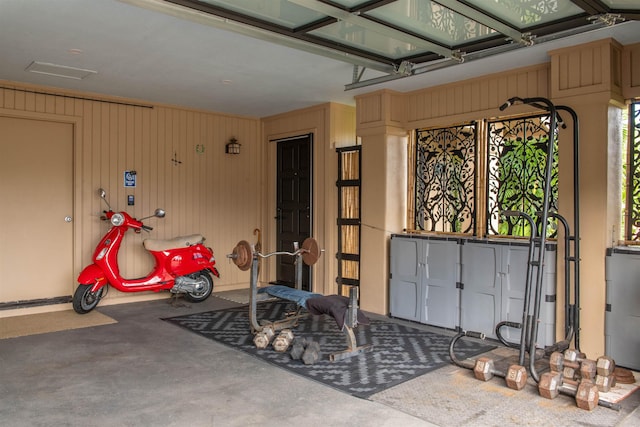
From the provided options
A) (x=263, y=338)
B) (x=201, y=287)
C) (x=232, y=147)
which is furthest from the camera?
(x=232, y=147)

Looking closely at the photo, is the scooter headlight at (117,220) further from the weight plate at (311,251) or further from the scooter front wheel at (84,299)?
the weight plate at (311,251)

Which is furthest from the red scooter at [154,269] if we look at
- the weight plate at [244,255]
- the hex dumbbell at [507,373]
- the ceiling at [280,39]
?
the hex dumbbell at [507,373]

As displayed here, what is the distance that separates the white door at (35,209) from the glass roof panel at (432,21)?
4.59 m

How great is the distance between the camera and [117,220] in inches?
241

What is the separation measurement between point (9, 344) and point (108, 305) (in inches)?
71.6

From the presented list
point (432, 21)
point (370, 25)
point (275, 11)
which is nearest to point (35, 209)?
point (275, 11)

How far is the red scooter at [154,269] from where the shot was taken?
5.95 metres

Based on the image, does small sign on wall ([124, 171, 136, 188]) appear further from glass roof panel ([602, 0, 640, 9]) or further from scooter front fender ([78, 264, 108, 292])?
glass roof panel ([602, 0, 640, 9])

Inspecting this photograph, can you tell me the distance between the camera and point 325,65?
16.5 feet

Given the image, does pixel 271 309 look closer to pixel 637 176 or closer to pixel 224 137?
pixel 224 137

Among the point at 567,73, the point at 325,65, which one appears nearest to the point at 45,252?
the point at 325,65

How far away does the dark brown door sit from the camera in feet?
23.4

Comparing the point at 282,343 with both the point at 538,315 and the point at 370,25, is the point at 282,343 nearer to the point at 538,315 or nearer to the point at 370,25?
the point at 538,315

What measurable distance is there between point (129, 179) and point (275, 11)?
4.06 metres
